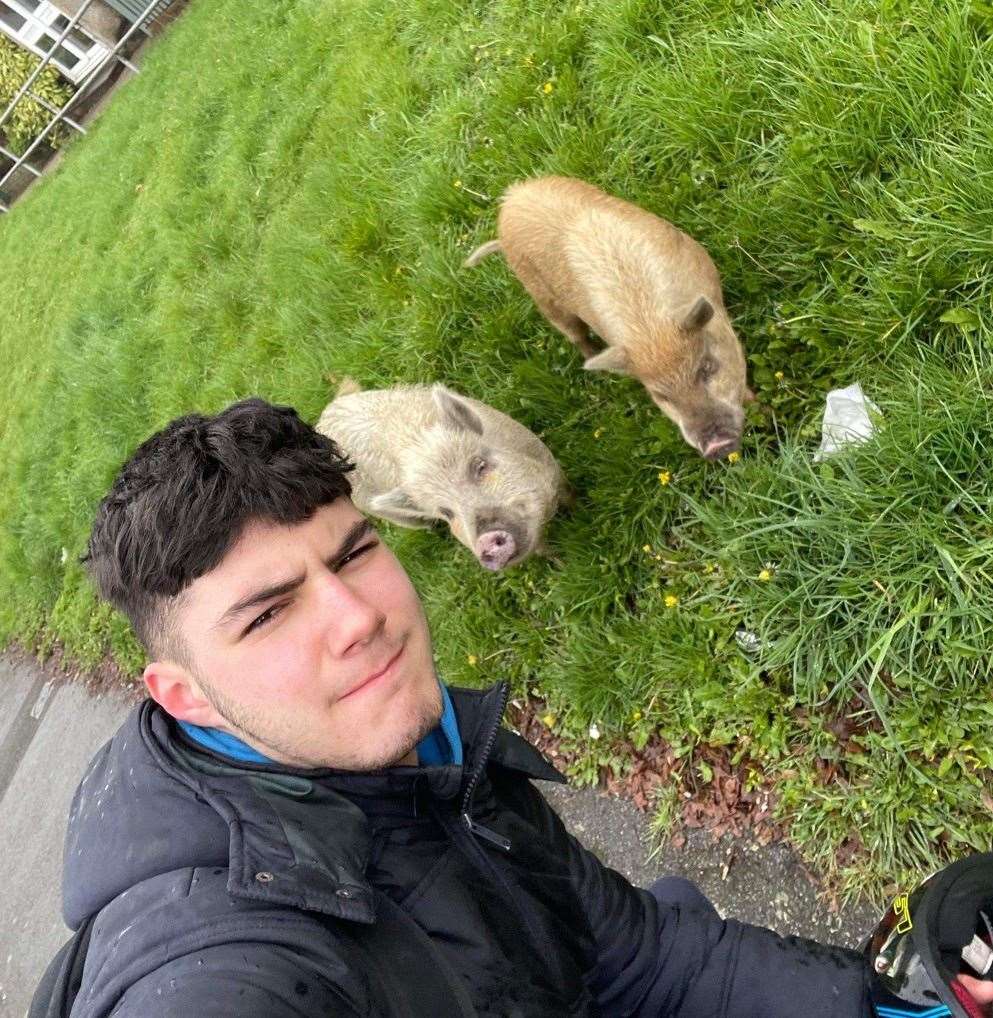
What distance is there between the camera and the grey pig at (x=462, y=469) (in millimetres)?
3949

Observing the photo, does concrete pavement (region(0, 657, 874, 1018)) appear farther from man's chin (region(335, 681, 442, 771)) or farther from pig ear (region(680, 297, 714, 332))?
pig ear (region(680, 297, 714, 332))

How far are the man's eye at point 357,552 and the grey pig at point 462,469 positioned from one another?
1682 mm

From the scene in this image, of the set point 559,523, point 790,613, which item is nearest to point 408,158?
point 559,523

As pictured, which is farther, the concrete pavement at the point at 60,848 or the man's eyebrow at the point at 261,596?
the concrete pavement at the point at 60,848

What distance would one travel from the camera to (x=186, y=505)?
2021 millimetres

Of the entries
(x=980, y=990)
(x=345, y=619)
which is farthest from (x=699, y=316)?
(x=980, y=990)

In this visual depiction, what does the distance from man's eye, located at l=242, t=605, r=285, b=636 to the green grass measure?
6.58 ft

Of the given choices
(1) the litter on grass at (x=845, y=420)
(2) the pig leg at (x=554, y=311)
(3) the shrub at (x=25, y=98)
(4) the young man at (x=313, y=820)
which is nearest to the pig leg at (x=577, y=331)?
(2) the pig leg at (x=554, y=311)

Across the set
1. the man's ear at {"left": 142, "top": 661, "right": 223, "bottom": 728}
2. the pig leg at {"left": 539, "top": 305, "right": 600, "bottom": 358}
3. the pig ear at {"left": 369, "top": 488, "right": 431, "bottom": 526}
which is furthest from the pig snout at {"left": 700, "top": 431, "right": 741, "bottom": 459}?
the man's ear at {"left": 142, "top": 661, "right": 223, "bottom": 728}

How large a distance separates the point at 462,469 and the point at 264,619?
236 cm

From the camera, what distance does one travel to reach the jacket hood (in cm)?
161

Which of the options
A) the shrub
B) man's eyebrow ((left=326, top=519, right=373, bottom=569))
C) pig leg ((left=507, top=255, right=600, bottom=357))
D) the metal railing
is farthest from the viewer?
the shrub

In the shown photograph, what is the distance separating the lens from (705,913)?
2.56 m

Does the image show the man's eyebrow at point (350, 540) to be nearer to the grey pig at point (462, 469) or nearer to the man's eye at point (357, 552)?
the man's eye at point (357, 552)
